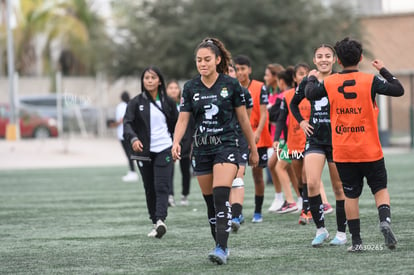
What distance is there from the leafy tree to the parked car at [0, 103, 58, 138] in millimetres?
4356

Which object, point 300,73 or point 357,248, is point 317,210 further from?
point 300,73

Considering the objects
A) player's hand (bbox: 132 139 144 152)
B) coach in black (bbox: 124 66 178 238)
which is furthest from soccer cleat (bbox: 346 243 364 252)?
player's hand (bbox: 132 139 144 152)

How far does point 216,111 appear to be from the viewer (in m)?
8.10

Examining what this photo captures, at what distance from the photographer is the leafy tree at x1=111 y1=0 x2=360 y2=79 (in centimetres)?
3788

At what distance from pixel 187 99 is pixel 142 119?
8.15ft

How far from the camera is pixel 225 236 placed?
799cm

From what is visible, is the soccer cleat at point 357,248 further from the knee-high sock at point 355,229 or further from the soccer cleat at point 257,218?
the soccer cleat at point 257,218

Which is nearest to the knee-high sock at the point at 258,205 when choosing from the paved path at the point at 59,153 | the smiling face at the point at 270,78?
the smiling face at the point at 270,78

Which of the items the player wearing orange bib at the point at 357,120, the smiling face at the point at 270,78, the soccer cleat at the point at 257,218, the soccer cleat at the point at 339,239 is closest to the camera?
the player wearing orange bib at the point at 357,120

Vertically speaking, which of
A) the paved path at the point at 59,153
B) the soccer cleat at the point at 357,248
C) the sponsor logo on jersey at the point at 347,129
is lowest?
the paved path at the point at 59,153

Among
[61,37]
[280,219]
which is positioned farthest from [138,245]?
[61,37]

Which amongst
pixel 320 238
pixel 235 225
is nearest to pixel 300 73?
pixel 235 225

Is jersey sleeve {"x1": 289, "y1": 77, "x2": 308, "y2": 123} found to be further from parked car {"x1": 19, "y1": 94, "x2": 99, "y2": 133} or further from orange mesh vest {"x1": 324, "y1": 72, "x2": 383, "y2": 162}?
parked car {"x1": 19, "y1": 94, "x2": 99, "y2": 133}

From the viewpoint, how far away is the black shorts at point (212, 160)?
810 centimetres
